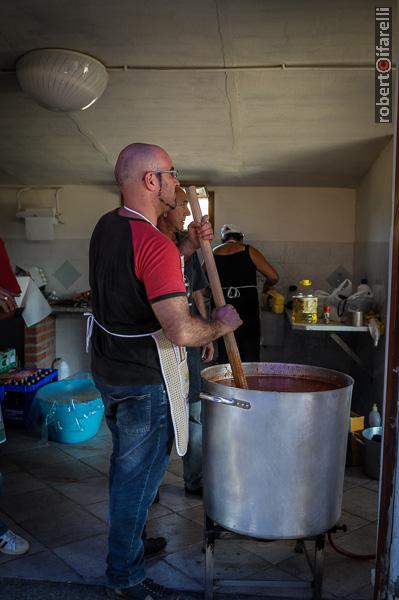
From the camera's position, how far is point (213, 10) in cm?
263

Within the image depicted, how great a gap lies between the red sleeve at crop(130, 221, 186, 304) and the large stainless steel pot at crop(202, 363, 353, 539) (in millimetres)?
406

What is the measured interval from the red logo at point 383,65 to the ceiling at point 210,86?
0.46 feet

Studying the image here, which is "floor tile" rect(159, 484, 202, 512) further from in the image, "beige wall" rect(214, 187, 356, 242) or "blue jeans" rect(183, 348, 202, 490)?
"beige wall" rect(214, 187, 356, 242)

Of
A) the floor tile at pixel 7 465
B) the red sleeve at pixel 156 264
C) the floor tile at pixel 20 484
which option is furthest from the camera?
the floor tile at pixel 7 465

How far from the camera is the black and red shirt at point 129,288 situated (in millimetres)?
1969

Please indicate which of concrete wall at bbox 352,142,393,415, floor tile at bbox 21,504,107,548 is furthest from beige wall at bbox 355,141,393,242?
floor tile at bbox 21,504,107,548

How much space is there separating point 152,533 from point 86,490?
27.8 inches

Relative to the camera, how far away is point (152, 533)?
2895 millimetres

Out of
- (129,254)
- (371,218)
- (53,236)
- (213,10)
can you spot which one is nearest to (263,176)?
(371,218)

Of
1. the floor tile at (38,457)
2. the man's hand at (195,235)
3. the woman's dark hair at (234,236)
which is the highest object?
the woman's dark hair at (234,236)

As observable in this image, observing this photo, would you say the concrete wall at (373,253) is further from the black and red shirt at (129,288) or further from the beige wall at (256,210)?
the black and red shirt at (129,288)

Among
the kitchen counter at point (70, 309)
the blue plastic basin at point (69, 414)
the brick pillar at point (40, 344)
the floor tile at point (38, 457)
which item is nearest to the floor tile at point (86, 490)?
the floor tile at point (38, 457)

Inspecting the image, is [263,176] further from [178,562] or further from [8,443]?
[178,562]

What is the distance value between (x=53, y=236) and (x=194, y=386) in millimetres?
3978
